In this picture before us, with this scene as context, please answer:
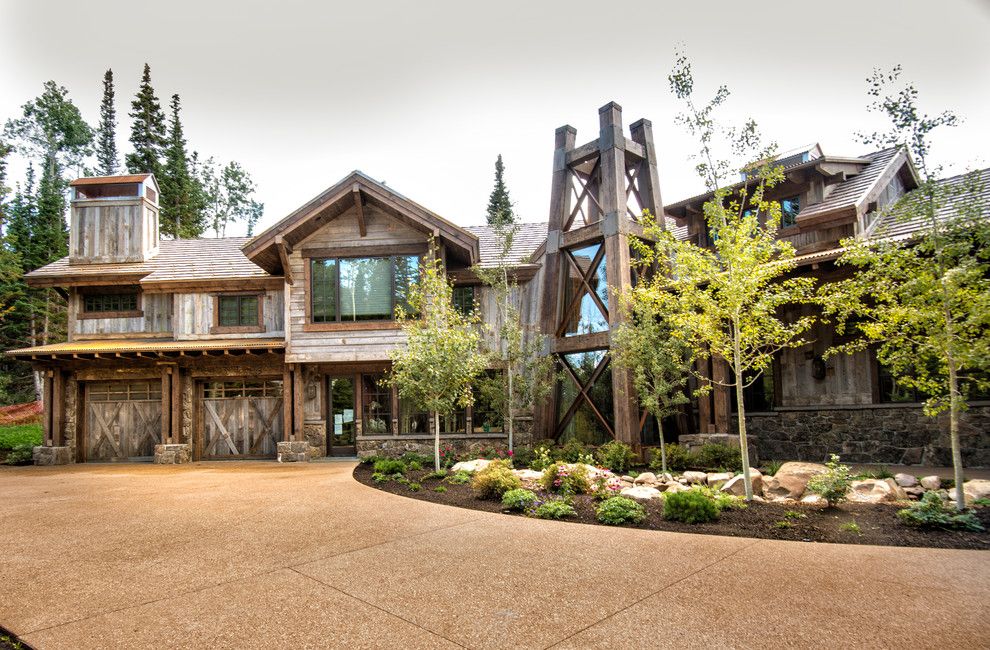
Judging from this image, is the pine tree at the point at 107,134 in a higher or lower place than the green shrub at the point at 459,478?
higher

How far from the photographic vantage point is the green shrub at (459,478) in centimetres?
1000

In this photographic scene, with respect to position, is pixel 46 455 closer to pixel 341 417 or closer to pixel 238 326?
pixel 238 326

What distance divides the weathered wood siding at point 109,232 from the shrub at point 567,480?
1579 centimetres

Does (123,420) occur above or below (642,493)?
above

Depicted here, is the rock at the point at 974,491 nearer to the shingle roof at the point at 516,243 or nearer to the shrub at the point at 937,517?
the shrub at the point at 937,517

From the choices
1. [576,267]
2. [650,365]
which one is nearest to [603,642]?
[650,365]

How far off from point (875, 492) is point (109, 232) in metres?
21.2

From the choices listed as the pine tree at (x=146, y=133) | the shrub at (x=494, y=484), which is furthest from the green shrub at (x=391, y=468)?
the pine tree at (x=146, y=133)

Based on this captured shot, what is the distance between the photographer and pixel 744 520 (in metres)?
6.92

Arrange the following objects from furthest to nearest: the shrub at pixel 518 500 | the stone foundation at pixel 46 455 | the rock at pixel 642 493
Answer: the stone foundation at pixel 46 455 → the rock at pixel 642 493 → the shrub at pixel 518 500

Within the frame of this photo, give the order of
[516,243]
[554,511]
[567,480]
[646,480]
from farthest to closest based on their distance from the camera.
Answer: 1. [516,243]
2. [646,480]
3. [567,480]
4. [554,511]

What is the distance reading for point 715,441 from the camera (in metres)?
12.3

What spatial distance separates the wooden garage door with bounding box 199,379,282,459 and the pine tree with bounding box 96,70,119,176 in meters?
25.9

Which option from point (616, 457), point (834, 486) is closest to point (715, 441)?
point (616, 457)
